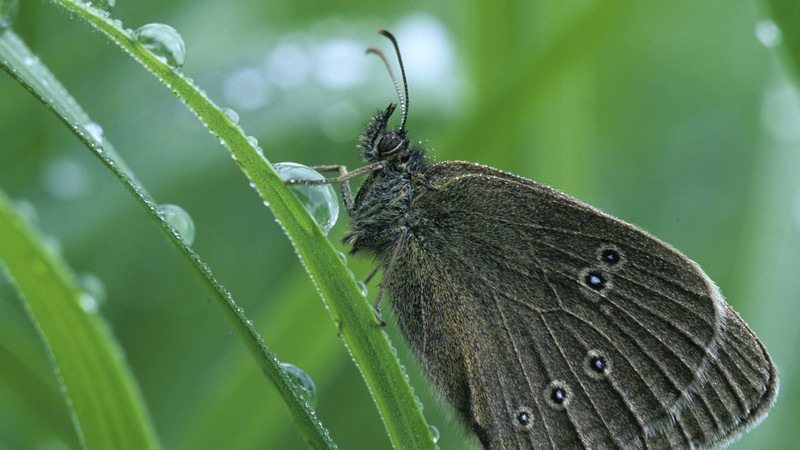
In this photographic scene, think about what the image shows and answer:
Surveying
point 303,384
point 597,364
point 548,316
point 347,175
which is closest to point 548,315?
point 548,316

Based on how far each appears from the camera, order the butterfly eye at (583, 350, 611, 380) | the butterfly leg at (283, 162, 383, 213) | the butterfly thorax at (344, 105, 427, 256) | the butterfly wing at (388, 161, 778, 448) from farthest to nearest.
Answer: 1. the butterfly thorax at (344, 105, 427, 256)
2. the butterfly leg at (283, 162, 383, 213)
3. the butterfly eye at (583, 350, 611, 380)
4. the butterfly wing at (388, 161, 778, 448)

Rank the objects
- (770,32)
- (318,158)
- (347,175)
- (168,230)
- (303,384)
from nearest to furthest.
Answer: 1. (168,230)
2. (303,384)
3. (770,32)
4. (347,175)
5. (318,158)

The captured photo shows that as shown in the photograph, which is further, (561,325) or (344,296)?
(561,325)

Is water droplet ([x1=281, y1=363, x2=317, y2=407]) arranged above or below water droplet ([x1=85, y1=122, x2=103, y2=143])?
below

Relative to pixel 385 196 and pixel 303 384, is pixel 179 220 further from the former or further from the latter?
pixel 385 196

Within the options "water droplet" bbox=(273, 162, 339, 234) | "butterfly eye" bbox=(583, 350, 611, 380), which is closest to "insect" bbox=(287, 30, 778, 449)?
"butterfly eye" bbox=(583, 350, 611, 380)

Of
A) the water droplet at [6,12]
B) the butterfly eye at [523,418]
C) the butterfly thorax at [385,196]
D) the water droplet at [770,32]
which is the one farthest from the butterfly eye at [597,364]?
the water droplet at [6,12]

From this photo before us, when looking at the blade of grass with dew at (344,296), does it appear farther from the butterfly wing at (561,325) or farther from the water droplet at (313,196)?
the butterfly wing at (561,325)

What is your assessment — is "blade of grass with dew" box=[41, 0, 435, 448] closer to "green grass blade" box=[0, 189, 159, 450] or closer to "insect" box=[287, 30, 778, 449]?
"green grass blade" box=[0, 189, 159, 450]

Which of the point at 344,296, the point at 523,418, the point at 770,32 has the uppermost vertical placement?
the point at 770,32
